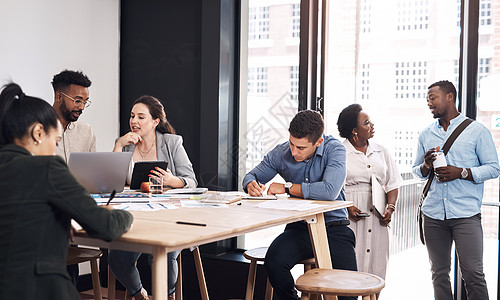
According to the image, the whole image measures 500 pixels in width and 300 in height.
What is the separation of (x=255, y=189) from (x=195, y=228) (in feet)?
3.57

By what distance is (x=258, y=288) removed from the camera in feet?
12.7

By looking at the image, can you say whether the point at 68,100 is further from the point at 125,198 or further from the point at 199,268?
the point at 199,268

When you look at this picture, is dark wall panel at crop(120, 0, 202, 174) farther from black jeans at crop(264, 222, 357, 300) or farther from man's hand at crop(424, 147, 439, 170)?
man's hand at crop(424, 147, 439, 170)

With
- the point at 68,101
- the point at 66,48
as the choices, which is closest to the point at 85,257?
the point at 68,101

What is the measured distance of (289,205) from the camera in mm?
2576

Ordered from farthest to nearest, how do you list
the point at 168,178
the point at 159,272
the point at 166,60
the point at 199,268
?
the point at 166,60 → the point at 199,268 → the point at 168,178 → the point at 159,272

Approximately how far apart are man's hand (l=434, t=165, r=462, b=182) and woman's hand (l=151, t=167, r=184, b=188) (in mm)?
1637

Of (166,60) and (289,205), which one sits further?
(166,60)

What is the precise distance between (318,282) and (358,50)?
222 cm

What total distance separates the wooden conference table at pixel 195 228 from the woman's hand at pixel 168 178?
21.2 inches

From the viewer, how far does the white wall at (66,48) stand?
3.82 metres

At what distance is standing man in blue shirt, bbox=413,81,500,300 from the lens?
10.9ft

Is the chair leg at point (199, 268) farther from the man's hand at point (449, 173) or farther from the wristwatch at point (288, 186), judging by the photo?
the man's hand at point (449, 173)

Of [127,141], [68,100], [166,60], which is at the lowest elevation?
[127,141]
